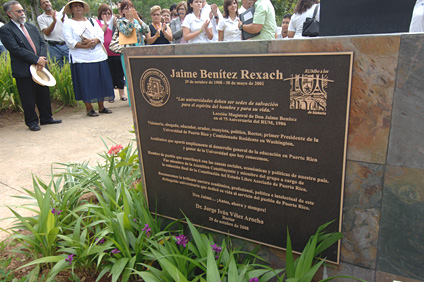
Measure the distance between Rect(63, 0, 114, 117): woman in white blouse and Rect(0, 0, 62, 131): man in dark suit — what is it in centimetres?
57

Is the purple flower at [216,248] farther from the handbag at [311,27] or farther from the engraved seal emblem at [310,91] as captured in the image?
the handbag at [311,27]

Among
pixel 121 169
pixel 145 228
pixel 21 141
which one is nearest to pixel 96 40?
pixel 21 141

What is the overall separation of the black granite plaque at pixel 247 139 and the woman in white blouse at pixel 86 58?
180 inches

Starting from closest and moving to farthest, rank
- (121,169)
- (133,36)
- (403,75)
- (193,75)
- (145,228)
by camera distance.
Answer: (403,75) → (193,75) → (145,228) → (121,169) → (133,36)

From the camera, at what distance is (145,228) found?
2.41m

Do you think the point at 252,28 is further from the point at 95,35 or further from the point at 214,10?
the point at 95,35

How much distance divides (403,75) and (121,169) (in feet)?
8.72

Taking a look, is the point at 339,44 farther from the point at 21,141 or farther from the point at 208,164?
the point at 21,141

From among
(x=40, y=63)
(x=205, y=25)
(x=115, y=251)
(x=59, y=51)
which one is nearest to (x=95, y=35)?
(x=40, y=63)

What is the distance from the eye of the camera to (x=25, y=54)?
5.59 metres

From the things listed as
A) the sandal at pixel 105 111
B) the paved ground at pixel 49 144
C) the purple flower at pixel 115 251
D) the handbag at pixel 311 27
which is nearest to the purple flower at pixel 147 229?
the purple flower at pixel 115 251

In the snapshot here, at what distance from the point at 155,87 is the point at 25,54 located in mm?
4253

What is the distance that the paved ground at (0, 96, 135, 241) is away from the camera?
4.04 metres

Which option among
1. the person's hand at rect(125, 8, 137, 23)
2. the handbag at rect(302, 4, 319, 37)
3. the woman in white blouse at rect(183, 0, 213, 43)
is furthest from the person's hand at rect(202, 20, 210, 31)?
the handbag at rect(302, 4, 319, 37)
